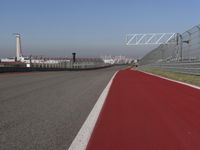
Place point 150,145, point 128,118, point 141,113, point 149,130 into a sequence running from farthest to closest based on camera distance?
1. point 141,113
2. point 128,118
3. point 149,130
4. point 150,145

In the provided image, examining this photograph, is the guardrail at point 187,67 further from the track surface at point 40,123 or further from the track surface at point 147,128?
the track surface at point 147,128

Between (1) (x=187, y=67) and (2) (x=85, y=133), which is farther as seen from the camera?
(1) (x=187, y=67)

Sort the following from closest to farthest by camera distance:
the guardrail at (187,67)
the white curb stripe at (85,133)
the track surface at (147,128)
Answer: the white curb stripe at (85,133) < the track surface at (147,128) < the guardrail at (187,67)

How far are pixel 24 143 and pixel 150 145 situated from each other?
5.82 ft

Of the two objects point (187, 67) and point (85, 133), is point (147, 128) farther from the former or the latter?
point (187, 67)

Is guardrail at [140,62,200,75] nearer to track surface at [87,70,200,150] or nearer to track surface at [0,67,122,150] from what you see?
track surface at [0,67,122,150]

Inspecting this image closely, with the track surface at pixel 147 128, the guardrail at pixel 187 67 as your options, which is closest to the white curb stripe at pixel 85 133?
the track surface at pixel 147 128

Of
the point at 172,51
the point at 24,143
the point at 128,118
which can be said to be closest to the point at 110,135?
the point at 24,143

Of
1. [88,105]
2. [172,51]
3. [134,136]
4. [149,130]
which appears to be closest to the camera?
[134,136]

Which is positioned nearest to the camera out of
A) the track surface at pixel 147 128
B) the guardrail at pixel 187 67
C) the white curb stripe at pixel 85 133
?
the white curb stripe at pixel 85 133

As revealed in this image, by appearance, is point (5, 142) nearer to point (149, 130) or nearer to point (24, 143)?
point (24, 143)

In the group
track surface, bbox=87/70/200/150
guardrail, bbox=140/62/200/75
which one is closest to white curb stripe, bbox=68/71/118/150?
track surface, bbox=87/70/200/150

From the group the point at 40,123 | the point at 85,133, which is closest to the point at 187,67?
the point at 40,123

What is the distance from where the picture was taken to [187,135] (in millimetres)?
7105
